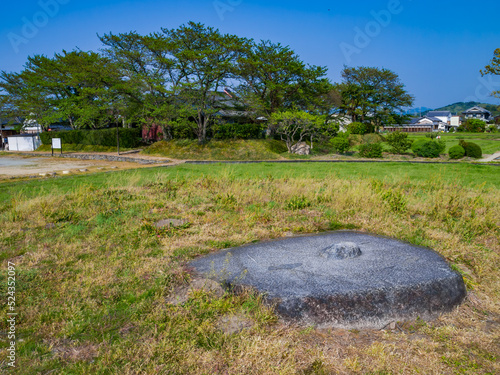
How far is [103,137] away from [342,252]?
30.7m

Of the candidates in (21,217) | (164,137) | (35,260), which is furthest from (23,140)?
(35,260)

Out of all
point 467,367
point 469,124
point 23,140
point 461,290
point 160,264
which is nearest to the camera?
point 467,367

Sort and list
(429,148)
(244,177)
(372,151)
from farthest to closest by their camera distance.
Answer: (372,151) < (429,148) < (244,177)

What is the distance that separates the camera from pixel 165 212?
686 centimetres

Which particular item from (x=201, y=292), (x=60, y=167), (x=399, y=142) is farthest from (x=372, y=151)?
(x=201, y=292)

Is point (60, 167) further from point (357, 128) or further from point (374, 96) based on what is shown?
point (374, 96)

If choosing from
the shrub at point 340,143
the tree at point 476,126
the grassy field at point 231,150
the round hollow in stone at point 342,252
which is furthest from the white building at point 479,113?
the round hollow in stone at point 342,252

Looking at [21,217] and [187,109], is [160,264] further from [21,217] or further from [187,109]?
[187,109]

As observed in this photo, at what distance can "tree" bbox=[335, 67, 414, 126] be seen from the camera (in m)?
39.4

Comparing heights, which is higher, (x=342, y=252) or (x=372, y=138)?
(x=372, y=138)

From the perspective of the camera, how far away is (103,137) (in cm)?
3048

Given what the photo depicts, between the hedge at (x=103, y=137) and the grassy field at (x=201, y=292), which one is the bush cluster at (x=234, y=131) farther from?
the grassy field at (x=201, y=292)

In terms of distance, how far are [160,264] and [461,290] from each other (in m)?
3.56

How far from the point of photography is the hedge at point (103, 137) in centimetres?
2975
